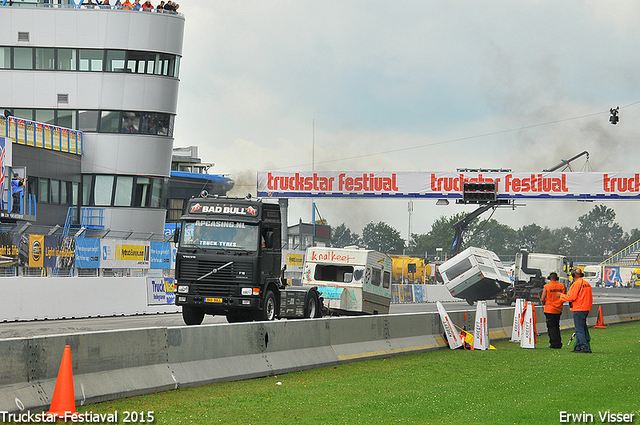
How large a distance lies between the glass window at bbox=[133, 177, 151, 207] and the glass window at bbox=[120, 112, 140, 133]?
3.08 metres

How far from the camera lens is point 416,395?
10742mm

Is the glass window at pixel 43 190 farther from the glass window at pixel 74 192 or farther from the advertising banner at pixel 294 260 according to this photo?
the advertising banner at pixel 294 260

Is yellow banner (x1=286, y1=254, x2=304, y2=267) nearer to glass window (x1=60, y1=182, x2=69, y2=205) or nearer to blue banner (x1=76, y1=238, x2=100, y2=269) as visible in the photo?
glass window (x1=60, y1=182, x2=69, y2=205)

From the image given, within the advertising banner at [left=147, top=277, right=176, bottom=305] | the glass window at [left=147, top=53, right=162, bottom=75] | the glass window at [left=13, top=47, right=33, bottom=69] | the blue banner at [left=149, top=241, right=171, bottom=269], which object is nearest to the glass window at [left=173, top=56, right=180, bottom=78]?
the glass window at [left=147, top=53, right=162, bottom=75]

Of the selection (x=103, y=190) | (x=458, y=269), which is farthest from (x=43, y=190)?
(x=458, y=269)

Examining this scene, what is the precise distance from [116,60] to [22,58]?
547 centimetres

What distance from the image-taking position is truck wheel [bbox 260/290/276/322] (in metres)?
21.2

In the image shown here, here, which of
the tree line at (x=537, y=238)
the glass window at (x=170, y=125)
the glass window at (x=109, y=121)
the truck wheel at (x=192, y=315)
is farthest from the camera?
the tree line at (x=537, y=238)

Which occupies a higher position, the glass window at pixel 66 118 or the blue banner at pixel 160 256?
the glass window at pixel 66 118

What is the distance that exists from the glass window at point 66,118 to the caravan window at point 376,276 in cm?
2724

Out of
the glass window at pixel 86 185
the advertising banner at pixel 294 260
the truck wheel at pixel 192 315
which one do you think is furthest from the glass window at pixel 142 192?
the truck wheel at pixel 192 315

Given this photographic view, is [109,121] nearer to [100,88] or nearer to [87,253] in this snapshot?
[100,88]

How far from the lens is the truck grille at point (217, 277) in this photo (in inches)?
812

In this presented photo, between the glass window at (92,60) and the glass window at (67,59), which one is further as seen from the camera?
the glass window at (92,60)
